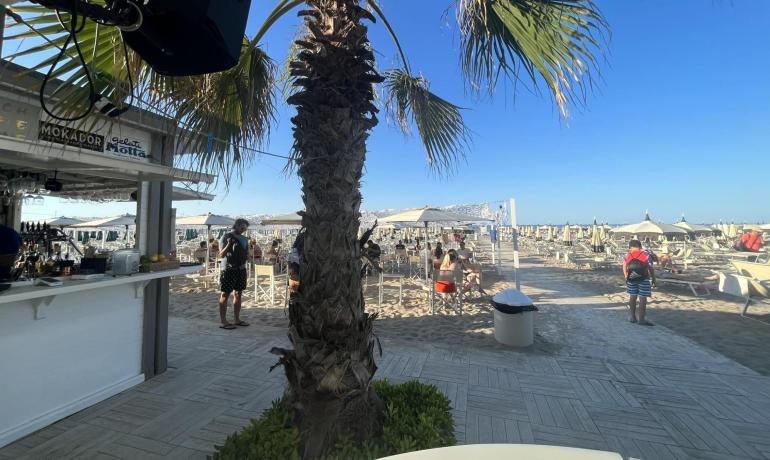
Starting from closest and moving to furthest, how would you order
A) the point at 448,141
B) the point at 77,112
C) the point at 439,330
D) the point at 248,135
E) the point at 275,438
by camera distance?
the point at 275,438, the point at 77,112, the point at 248,135, the point at 448,141, the point at 439,330

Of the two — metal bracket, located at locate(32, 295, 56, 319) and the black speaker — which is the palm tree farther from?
metal bracket, located at locate(32, 295, 56, 319)

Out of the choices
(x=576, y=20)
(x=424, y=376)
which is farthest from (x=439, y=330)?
(x=576, y=20)

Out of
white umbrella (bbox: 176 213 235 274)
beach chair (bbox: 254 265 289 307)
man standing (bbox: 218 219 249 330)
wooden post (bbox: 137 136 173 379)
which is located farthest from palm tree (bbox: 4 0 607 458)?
white umbrella (bbox: 176 213 235 274)

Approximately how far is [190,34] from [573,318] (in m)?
7.68

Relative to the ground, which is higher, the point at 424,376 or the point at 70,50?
the point at 70,50

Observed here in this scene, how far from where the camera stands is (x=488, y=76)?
8.38 ft

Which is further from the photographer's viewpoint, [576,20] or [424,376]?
[424,376]

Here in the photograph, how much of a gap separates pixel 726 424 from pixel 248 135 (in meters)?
5.21

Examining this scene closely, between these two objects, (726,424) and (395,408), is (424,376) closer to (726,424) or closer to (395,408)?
(395,408)

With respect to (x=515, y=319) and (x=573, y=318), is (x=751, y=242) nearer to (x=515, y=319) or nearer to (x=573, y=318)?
(x=573, y=318)

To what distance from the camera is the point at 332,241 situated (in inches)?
70.3

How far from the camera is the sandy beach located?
5.16 m

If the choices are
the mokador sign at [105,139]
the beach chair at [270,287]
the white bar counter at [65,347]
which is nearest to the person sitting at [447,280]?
the beach chair at [270,287]

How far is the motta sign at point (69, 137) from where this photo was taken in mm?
2894
